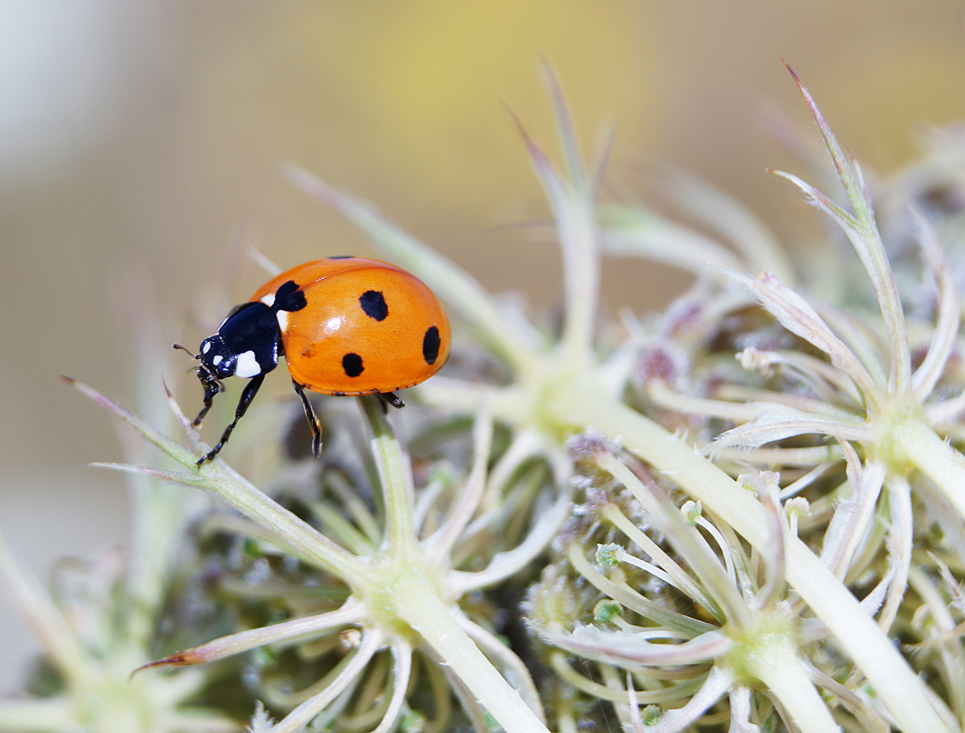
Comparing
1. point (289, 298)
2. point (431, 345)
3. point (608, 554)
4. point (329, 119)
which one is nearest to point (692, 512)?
point (608, 554)

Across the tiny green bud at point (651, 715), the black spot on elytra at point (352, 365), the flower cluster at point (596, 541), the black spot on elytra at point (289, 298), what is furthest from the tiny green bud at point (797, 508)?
the black spot on elytra at point (289, 298)

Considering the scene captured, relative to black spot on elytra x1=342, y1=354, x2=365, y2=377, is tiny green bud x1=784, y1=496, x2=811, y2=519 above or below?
below

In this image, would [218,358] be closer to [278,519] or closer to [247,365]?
[247,365]

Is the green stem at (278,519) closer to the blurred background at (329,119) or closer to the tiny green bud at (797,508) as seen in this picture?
the tiny green bud at (797,508)

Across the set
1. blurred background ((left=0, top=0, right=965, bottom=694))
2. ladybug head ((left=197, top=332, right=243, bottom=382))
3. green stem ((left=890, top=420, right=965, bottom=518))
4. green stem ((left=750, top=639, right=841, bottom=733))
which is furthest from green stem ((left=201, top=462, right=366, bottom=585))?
blurred background ((left=0, top=0, right=965, bottom=694))

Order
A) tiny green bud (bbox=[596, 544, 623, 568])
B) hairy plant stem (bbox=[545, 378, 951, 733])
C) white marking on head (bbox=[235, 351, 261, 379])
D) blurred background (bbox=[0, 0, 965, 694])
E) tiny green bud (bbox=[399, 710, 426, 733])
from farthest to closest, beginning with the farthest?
1. blurred background (bbox=[0, 0, 965, 694])
2. white marking on head (bbox=[235, 351, 261, 379])
3. tiny green bud (bbox=[399, 710, 426, 733])
4. tiny green bud (bbox=[596, 544, 623, 568])
5. hairy plant stem (bbox=[545, 378, 951, 733])

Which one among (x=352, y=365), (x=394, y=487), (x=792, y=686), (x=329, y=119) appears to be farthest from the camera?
(x=329, y=119)

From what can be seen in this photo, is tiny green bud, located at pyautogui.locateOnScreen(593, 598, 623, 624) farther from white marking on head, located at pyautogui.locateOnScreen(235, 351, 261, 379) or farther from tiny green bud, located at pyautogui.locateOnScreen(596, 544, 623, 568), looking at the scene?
white marking on head, located at pyautogui.locateOnScreen(235, 351, 261, 379)
